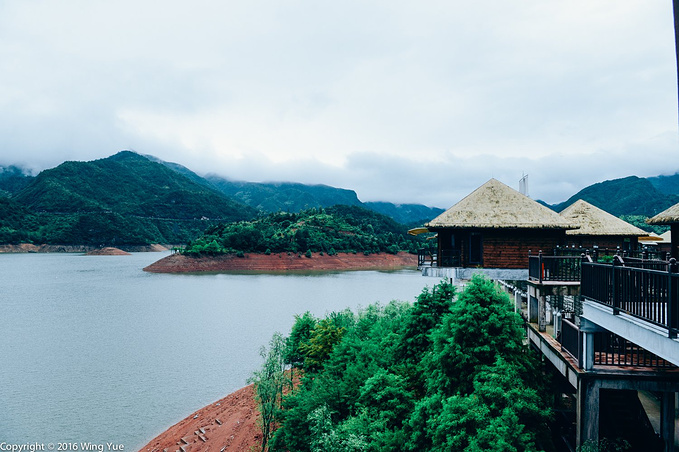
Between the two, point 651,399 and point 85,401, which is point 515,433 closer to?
point 651,399

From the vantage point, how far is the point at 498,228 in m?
16.5

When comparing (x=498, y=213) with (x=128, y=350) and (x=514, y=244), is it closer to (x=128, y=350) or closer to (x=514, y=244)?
(x=514, y=244)

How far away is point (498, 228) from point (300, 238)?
6776 centimetres

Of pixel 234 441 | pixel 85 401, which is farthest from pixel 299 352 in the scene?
pixel 85 401

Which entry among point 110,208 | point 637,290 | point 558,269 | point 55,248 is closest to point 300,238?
point 558,269

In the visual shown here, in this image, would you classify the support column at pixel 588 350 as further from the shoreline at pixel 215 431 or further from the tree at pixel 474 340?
the shoreline at pixel 215 431

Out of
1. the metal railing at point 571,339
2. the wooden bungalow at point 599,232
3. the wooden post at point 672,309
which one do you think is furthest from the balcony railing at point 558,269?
the wooden post at point 672,309

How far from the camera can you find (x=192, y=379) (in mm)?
19688

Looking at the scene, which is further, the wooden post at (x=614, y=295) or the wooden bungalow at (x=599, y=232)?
the wooden bungalow at (x=599, y=232)

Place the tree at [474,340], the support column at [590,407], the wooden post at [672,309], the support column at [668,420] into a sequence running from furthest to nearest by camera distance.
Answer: the tree at [474,340], the support column at [668,420], the support column at [590,407], the wooden post at [672,309]

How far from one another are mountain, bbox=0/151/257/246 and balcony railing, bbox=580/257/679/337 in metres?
130

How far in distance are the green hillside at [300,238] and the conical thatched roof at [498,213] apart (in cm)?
6400

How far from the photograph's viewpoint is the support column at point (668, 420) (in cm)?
884

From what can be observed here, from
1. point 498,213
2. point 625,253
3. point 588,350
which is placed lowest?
point 588,350
